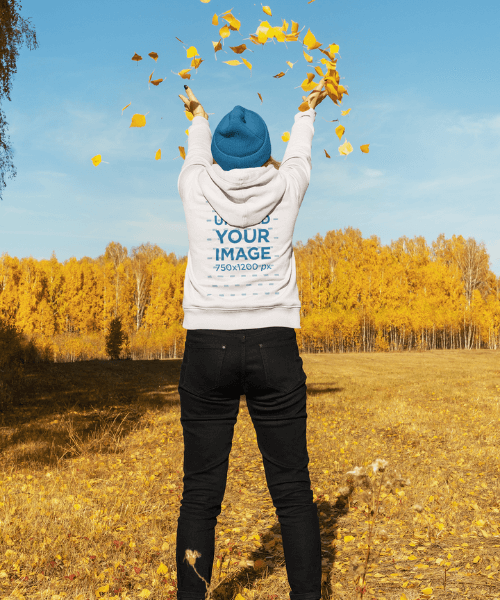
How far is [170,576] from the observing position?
3.33 meters

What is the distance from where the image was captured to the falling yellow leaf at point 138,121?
2539mm

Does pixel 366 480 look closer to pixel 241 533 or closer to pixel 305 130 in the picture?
pixel 305 130

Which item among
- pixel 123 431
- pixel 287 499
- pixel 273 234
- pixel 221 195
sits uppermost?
pixel 221 195

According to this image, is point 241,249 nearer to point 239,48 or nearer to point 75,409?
point 239,48

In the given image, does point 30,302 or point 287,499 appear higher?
point 30,302

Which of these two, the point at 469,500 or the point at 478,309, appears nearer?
the point at 469,500

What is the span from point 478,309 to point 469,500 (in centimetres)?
4958

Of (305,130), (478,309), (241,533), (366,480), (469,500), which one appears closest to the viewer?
(366,480)

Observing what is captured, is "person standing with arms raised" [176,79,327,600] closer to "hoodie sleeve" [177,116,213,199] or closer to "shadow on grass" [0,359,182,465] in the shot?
"hoodie sleeve" [177,116,213,199]

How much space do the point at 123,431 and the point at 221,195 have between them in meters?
8.21

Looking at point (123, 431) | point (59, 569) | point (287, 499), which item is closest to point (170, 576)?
A: point (59, 569)

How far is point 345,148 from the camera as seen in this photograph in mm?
2834

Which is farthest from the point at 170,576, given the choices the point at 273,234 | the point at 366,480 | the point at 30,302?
the point at 30,302

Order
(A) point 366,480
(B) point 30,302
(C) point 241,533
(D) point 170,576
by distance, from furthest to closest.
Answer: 1. (B) point 30,302
2. (C) point 241,533
3. (D) point 170,576
4. (A) point 366,480
